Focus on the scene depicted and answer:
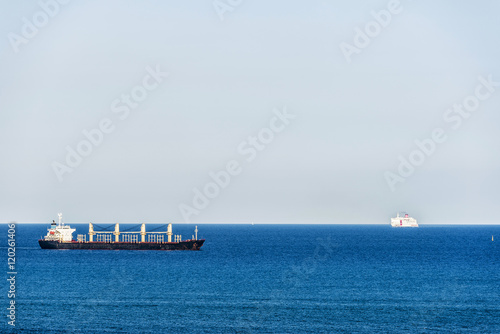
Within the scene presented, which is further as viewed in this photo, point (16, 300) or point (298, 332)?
Result: point (16, 300)

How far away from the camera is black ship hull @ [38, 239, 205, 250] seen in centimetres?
17712

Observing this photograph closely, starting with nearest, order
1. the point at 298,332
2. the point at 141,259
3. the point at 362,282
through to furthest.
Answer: the point at 298,332
the point at 362,282
the point at 141,259

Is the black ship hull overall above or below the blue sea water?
above

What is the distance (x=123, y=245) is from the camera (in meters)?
182

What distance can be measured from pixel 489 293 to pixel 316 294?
84.6ft

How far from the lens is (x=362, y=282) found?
103m

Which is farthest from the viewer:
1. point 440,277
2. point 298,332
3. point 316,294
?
point 440,277

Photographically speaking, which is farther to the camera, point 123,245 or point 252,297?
point 123,245

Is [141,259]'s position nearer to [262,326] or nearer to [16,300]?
[16,300]

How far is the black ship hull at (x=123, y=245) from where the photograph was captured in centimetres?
17712

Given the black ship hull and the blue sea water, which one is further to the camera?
the black ship hull

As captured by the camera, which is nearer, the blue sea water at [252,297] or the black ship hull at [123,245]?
the blue sea water at [252,297]

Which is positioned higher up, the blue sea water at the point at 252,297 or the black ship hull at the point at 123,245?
the black ship hull at the point at 123,245

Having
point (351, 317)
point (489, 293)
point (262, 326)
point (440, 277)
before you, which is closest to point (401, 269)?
point (440, 277)
